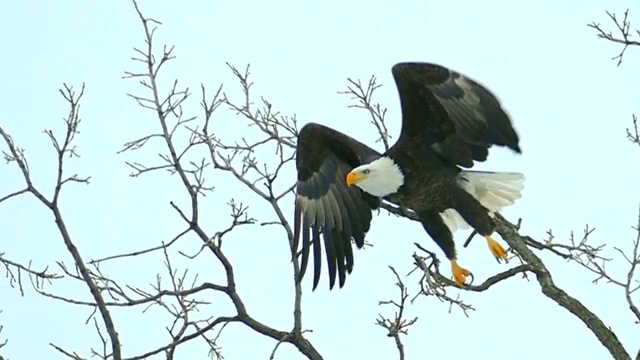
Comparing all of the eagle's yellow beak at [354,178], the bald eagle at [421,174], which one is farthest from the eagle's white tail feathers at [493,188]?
the eagle's yellow beak at [354,178]

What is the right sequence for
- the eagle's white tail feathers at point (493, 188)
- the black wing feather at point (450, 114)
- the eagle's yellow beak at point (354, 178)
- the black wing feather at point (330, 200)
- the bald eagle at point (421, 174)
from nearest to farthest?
the black wing feather at point (450, 114), the bald eagle at point (421, 174), the eagle's yellow beak at point (354, 178), the eagle's white tail feathers at point (493, 188), the black wing feather at point (330, 200)

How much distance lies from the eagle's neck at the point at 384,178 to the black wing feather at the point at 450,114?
0.21m

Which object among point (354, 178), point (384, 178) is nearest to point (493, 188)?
point (384, 178)

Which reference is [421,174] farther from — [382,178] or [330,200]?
[330,200]

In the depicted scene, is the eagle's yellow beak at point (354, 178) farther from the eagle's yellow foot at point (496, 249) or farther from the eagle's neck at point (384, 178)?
the eagle's yellow foot at point (496, 249)

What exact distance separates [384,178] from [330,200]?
2.70ft

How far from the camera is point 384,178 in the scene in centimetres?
530

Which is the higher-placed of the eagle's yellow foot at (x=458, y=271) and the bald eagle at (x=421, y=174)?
the bald eagle at (x=421, y=174)

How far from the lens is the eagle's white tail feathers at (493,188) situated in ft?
18.2

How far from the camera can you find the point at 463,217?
5359 millimetres

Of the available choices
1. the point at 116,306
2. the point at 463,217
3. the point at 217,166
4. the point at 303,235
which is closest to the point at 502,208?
the point at 463,217

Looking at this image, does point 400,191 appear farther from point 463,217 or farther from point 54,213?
point 54,213

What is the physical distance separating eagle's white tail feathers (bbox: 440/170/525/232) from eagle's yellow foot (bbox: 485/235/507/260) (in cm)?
24

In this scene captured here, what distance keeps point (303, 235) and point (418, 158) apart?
0.91m
